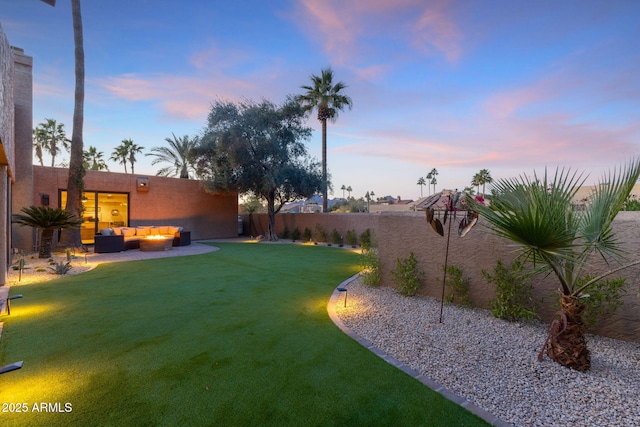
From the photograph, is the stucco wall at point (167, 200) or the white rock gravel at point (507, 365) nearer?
the white rock gravel at point (507, 365)

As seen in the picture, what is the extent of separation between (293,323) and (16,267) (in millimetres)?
8574

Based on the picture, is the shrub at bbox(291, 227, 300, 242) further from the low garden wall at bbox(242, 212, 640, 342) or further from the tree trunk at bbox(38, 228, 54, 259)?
the low garden wall at bbox(242, 212, 640, 342)

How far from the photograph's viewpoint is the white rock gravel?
2088 millimetres

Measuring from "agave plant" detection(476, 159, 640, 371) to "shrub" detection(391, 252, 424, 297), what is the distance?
87.7 inches

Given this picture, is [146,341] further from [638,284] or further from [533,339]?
[638,284]

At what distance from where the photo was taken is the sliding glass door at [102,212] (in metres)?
12.8

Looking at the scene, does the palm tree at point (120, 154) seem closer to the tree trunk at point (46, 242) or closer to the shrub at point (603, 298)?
the tree trunk at point (46, 242)

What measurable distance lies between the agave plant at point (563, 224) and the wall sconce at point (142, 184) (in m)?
15.6

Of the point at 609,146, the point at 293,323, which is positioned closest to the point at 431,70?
the point at 609,146

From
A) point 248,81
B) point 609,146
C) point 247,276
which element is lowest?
point 247,276

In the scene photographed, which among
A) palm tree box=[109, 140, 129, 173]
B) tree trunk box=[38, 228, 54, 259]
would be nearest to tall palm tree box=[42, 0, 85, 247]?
tree trunk box=[38, 228, 54, 259]

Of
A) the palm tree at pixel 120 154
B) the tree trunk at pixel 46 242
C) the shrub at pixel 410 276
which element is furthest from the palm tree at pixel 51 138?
the shrub at pixel 410 276

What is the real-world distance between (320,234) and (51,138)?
31.9 m

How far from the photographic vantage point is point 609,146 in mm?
9117
